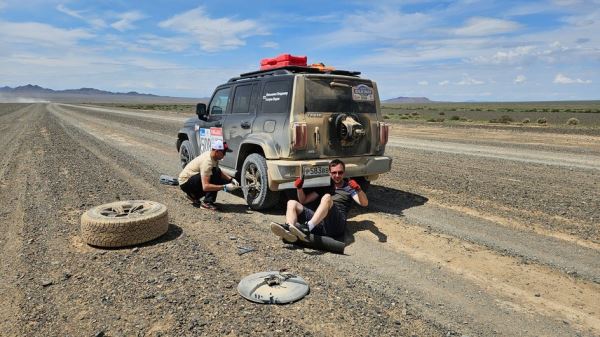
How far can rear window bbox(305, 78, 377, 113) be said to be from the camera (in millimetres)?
6250

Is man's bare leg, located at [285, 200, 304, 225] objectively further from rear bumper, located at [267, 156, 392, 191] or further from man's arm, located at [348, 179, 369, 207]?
man's arm, located at [348, 179, 369, 207]

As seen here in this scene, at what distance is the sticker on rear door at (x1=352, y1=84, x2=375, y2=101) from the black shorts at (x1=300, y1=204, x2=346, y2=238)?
2.22 meters

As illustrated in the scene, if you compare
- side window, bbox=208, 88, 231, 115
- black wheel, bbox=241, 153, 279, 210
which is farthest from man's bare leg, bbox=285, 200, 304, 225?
side window, bbox=208, 88, 231, 115

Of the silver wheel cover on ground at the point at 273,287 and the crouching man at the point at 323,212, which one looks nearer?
the silver wheel cover on ground at the point at 273,287

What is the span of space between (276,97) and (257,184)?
1.42 metres

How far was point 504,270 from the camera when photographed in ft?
14.9

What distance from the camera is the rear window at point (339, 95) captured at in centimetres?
625

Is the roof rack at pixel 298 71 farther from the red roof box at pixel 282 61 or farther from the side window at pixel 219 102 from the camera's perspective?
the side window at pixel 219 102

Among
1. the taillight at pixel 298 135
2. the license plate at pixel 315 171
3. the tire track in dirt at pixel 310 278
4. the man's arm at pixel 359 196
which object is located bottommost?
the tire track in dirt at pixel 310 278

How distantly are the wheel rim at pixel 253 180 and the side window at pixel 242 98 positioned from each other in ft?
3.60

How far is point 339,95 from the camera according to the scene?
6.52 m

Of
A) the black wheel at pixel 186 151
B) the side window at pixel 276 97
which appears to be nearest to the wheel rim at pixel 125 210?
the side window at pixel 276 97

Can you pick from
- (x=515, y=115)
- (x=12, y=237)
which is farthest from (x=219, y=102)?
(x=515, y=115)

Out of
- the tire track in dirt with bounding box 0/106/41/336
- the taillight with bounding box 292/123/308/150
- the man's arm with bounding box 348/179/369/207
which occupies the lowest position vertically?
the tire track in dirt with bounding box 0/106/41/336
